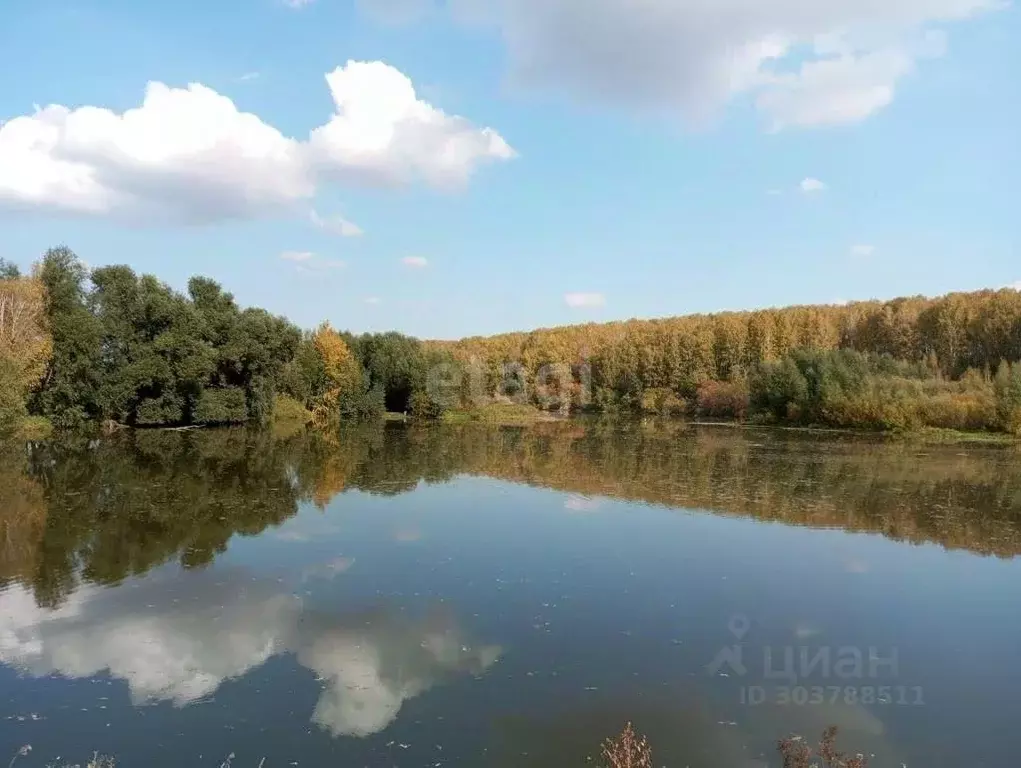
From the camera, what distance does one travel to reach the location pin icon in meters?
8.79

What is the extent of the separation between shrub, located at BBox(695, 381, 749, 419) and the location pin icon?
3971cm

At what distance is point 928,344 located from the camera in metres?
49.5

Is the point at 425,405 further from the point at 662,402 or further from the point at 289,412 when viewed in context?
the point at 662,402

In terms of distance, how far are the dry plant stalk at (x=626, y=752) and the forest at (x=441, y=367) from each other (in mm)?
23426

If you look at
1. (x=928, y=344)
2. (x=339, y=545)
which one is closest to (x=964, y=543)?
(x=339, y=545)

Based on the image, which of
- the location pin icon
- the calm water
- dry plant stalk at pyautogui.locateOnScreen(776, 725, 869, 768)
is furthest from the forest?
dry plant stalk at pyautogui.locateOnScreen(776, 725, 869, 768)

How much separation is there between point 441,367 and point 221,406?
1478cm

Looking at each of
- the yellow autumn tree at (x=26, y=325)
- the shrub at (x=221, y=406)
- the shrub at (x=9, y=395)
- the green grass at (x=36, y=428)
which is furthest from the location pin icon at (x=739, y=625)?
the shrub at (x=221, y=406)

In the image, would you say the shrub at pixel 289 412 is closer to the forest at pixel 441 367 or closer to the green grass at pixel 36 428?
the forest at pixel 441 367

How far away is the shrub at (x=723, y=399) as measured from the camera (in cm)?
4803

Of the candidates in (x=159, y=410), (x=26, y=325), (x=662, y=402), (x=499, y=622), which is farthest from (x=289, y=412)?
(x=499, y=622)

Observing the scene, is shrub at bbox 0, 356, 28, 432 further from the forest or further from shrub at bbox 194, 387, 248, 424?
shrub at bbox 194, 387, 248, 424

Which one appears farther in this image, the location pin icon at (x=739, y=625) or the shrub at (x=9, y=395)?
the shrub at (x=9, y=395)

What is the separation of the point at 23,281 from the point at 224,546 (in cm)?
2658
